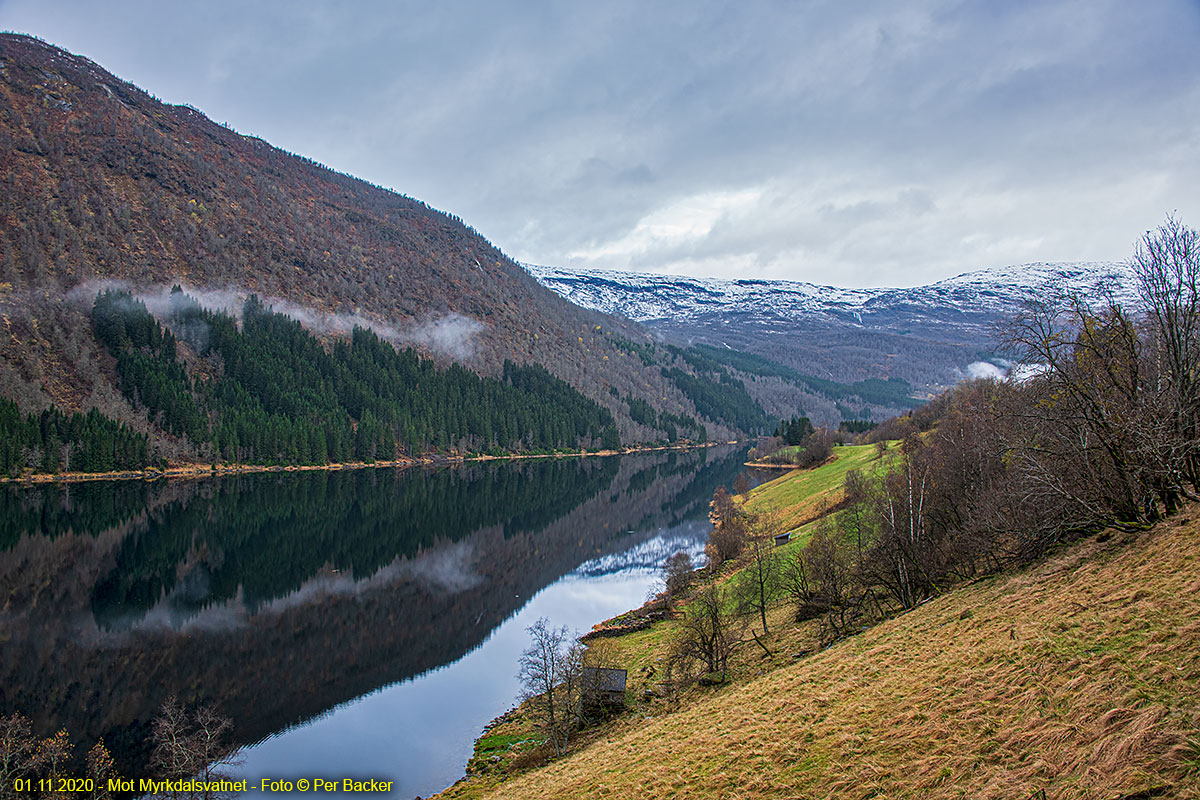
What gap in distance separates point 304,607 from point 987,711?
135 ft

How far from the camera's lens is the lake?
2734 centimetres

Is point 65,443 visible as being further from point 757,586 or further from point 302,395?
point 757,586

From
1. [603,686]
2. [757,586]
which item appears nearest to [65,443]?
[603,686]

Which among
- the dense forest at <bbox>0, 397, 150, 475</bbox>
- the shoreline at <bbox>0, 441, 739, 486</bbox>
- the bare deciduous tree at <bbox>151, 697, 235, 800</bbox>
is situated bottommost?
the bare deciduous tree at <bbox>151, 697, 235, 800</bbox>

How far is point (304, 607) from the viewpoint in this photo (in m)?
42.9

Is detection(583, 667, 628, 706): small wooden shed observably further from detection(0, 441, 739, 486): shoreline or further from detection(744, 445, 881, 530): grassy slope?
detection(0, 441, 739, 486): shoreline

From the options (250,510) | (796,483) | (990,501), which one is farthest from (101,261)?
(990,501)

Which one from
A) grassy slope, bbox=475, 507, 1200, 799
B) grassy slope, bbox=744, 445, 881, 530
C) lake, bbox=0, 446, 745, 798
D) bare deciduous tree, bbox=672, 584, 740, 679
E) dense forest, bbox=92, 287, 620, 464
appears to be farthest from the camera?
dense forest, bbox=92, 287, 620, 464

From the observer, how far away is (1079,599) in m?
15.4

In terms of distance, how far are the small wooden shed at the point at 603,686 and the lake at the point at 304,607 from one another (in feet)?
18.1

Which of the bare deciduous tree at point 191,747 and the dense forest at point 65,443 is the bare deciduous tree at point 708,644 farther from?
the dense forest at point 65,443

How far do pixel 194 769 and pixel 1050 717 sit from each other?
79.4 feet

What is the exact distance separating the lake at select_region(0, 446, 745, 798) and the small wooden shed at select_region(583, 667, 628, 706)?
5531mm

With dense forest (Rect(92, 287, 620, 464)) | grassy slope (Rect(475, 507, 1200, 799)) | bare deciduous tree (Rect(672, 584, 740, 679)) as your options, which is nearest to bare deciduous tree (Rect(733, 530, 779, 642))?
bare deciduous tree (Rect(672, 584, 740, 679))
